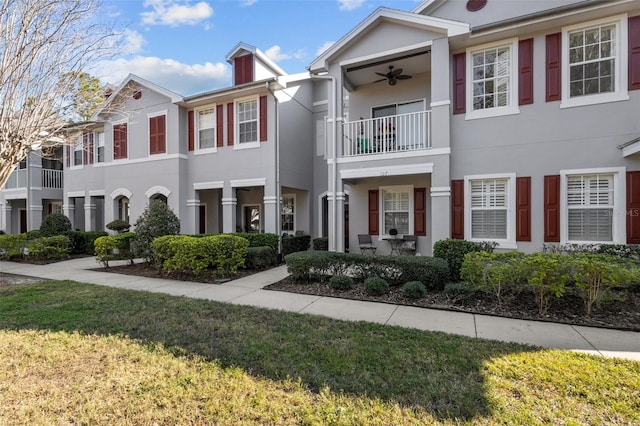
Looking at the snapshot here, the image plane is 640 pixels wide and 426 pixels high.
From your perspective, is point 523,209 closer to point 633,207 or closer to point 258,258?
point 633,207

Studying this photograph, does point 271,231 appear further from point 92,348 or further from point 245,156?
point 92,348

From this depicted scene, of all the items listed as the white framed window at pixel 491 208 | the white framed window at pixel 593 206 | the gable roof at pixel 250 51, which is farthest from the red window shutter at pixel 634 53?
the gable roof at pixel 250 51

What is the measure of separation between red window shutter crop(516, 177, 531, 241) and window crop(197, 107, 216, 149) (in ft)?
36.4

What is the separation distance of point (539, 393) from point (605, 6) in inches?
342

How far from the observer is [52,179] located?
60.8 ft

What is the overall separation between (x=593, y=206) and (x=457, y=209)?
2979mm

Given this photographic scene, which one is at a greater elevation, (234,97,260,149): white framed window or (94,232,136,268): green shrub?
(234,97,260,149): white framed window

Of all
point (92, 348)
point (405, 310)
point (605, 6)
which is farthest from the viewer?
point (605, 6)

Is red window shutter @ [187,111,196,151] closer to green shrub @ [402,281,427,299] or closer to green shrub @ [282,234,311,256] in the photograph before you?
green shrub @ [282,234,311,256]

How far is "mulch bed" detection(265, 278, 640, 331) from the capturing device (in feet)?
17.0

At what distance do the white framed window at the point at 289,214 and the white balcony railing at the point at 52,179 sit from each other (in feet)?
47.8

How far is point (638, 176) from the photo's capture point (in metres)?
7.02

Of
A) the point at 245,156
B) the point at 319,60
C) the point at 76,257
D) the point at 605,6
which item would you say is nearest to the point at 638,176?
the point at 605,6

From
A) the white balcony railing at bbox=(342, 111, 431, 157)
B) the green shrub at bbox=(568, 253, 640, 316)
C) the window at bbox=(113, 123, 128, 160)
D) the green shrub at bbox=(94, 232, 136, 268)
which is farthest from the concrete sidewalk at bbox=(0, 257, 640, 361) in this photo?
the window at bbox=(113, 123, 128, 160)
